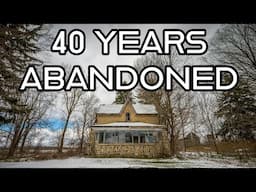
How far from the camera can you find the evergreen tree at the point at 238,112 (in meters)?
7.23

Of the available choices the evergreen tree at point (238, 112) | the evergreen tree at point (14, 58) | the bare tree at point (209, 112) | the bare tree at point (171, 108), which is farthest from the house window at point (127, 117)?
the evergreen tree at point (14, 58)

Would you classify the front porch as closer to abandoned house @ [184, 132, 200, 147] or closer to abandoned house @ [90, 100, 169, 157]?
abandoned house @ [90, 100, 169, 157]

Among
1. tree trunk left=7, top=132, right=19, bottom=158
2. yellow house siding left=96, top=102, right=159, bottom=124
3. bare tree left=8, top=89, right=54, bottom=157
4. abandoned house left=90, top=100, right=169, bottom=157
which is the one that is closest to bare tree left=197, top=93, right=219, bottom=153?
abandoned house left=90, top=100, right=169, bottom=157

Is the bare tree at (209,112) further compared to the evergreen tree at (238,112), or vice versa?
the bare tree at (209,112)

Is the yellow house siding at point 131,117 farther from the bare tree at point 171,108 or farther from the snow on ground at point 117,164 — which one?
the snow on ground at point 117,164

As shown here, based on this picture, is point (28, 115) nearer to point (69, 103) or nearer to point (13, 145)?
point (13, 145)

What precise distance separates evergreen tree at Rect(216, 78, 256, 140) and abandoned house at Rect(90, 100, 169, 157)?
2142 mm

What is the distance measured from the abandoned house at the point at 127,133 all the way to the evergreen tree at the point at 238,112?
2142mm

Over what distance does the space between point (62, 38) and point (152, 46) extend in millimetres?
2096

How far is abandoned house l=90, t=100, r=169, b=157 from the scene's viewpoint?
9039mm
